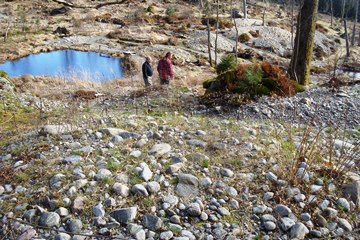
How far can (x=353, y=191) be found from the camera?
4086 millimetres

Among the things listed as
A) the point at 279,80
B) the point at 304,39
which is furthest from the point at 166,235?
the point at 304,39

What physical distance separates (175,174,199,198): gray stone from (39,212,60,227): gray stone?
123 centimetres

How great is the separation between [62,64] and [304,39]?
17.6 metres

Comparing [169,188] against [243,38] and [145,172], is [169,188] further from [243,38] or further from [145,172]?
[243,38]

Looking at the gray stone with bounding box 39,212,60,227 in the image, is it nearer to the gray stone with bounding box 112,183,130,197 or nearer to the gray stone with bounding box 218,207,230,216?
the gray stone with bounding box 112,183,130,197

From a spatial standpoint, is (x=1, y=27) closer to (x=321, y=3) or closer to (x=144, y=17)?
(x=144, y=17)

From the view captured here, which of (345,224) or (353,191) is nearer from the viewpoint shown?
(345,224)

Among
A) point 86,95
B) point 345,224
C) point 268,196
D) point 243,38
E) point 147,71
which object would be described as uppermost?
point 268,196

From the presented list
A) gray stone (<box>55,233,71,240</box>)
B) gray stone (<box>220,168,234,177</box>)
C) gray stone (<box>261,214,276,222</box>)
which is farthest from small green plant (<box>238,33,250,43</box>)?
gray stone (<box>55,233,71,240</box>)

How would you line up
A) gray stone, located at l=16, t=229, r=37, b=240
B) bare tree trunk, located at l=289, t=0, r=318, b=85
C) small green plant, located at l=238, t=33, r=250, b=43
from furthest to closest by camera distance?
1. small green plant, located at l=238, t=33, r=250, b=43
2. bare tree trunk, located at l=289, t=0, r=318, b=85
3. gray stone, located at l=16, t=229, r=37, b=240

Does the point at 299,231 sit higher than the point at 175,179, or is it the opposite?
the point at 175,179

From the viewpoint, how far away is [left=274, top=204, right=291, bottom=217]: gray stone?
3.70m

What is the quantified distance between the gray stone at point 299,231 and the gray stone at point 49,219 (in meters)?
2.17

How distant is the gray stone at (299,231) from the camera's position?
3.42 m
